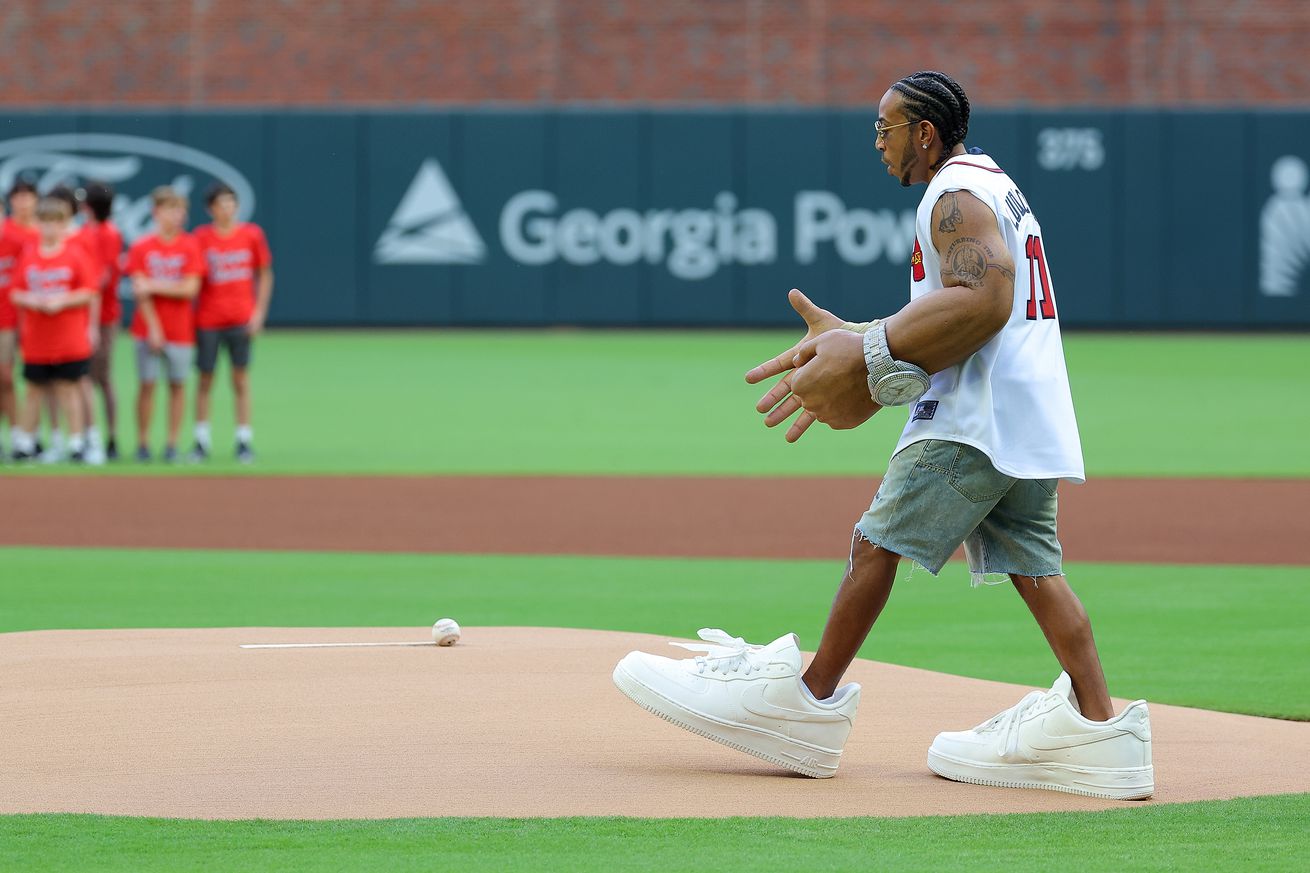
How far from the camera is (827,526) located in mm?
11117

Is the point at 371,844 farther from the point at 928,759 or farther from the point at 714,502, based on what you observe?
the point at 714,502

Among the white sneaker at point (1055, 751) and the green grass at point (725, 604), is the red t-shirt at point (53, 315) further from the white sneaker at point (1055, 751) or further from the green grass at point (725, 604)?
the white sneaker at point (1055, 751)

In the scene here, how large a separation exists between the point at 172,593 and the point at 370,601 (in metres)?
0.94

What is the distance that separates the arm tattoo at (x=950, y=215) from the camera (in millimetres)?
4781

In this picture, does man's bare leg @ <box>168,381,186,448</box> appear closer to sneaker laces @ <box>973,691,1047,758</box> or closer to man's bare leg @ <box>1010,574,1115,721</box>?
sneaker laces @ <box>973,691,1047,758</box>

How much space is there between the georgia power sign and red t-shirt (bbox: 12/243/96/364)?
14.1 m

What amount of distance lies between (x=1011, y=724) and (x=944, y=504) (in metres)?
0.66

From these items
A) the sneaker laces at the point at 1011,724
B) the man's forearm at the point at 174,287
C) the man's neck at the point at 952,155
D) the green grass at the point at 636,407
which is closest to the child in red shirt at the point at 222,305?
the man's forearm at the point at 174,287

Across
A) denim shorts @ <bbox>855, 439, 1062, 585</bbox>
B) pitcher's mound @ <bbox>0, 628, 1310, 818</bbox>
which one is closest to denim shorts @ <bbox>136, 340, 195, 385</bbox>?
pitcher's mound @ <bbox>0, 628, 1310, 818</bbox>

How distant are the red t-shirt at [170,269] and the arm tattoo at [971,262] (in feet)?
34.8

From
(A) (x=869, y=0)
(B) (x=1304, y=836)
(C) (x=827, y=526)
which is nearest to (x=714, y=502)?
(C) (x=827, y=526)

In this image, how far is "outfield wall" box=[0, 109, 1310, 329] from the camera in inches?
1087

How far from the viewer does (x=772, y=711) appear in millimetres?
5035

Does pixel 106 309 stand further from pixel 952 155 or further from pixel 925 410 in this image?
pixel 925 410
